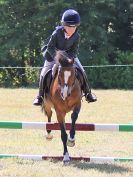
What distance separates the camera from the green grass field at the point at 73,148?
24.3 feet

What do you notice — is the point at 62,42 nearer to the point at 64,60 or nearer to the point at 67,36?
the point at 67,36

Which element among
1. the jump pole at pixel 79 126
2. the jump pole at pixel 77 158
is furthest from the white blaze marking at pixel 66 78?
the jump pole at pixel 77 158

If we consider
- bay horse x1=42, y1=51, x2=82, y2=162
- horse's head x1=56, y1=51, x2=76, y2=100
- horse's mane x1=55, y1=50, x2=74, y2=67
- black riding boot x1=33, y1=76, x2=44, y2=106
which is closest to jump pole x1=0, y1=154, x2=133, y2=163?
bay horse x1=42, y1=51, x2=82, y2=162

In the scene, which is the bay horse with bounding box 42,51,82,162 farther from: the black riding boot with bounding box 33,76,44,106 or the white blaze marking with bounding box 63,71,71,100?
the black riding boot with bounding box 33,76,44,106

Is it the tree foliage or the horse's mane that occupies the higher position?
the horse's mane

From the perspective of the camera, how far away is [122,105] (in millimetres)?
17797

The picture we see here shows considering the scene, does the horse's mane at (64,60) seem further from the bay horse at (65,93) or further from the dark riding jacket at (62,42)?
the dark riding jacket at (62,42)

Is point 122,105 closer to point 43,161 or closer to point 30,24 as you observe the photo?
point 43,161

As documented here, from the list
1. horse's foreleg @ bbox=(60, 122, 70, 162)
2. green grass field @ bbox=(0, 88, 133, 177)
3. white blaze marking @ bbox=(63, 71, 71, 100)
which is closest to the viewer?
green grass field @ bbox=(0, 88, 133, 177)

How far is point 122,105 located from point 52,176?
430 inches

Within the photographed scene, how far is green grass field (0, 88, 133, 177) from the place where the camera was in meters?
7.41

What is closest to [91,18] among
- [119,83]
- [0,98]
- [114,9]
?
[114,9]

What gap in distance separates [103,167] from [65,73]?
1481 millimetres

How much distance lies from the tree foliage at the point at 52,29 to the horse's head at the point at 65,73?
67.1 ft
